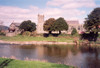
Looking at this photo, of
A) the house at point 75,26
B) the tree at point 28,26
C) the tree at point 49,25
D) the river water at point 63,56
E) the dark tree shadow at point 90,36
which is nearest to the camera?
the river water at point 63,56

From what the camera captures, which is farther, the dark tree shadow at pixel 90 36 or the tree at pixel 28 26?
the tree at pixel 28 26

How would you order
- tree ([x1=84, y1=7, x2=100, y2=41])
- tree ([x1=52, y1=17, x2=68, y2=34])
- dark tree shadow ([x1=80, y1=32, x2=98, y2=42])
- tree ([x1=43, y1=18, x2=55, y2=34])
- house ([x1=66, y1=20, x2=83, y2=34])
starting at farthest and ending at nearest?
house ([x1=66, y1=20, x2=83, y2=34]) → tree ([x1=43, y1=18, x2=55, y2=34]) → tree ([x1=52, y1=17, x2=68, y2=34]) → dark tree shadow ([x1=80, y1=32, x2=98, y2=42]) → tree ([x1=84, y1=7, x2=100, y2=41])

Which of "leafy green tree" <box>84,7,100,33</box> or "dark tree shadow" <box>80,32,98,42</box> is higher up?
"leafy green tree" <box>84,7,100,33</box>

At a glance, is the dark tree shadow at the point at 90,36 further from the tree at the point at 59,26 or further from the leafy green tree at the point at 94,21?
the tree at the point at 59,26

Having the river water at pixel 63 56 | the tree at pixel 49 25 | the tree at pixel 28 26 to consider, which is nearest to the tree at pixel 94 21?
the tree at pixel 49 25

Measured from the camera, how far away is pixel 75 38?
51219 mm

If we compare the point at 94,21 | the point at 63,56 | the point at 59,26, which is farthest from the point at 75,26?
the point at 63,56

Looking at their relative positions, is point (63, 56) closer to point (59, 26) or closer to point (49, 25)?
point (59, 26)

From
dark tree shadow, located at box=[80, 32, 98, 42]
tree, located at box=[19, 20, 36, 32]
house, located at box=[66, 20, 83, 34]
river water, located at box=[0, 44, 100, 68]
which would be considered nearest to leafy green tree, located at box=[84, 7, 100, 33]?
dark tree shadow, located at box=[80, 32, 98, 42]

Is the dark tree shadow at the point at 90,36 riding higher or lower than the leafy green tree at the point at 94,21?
lower

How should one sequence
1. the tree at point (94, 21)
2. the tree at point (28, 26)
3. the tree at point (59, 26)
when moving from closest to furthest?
1. the tree at point (94, 21)
2. the tree at point (59, 26)
3. the tree at point (28, 26)

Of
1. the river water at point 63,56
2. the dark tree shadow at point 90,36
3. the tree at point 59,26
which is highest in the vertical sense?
the tree at point 59,26

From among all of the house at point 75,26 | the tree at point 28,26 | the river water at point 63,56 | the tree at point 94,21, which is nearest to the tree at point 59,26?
the tree at point 94,21

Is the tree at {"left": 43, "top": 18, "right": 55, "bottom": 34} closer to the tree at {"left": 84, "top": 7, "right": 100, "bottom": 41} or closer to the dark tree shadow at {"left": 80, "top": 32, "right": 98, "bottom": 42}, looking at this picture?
the dark tree shadow at {"left": 80, "top": 32, "right": 98, "bottom": 42}
